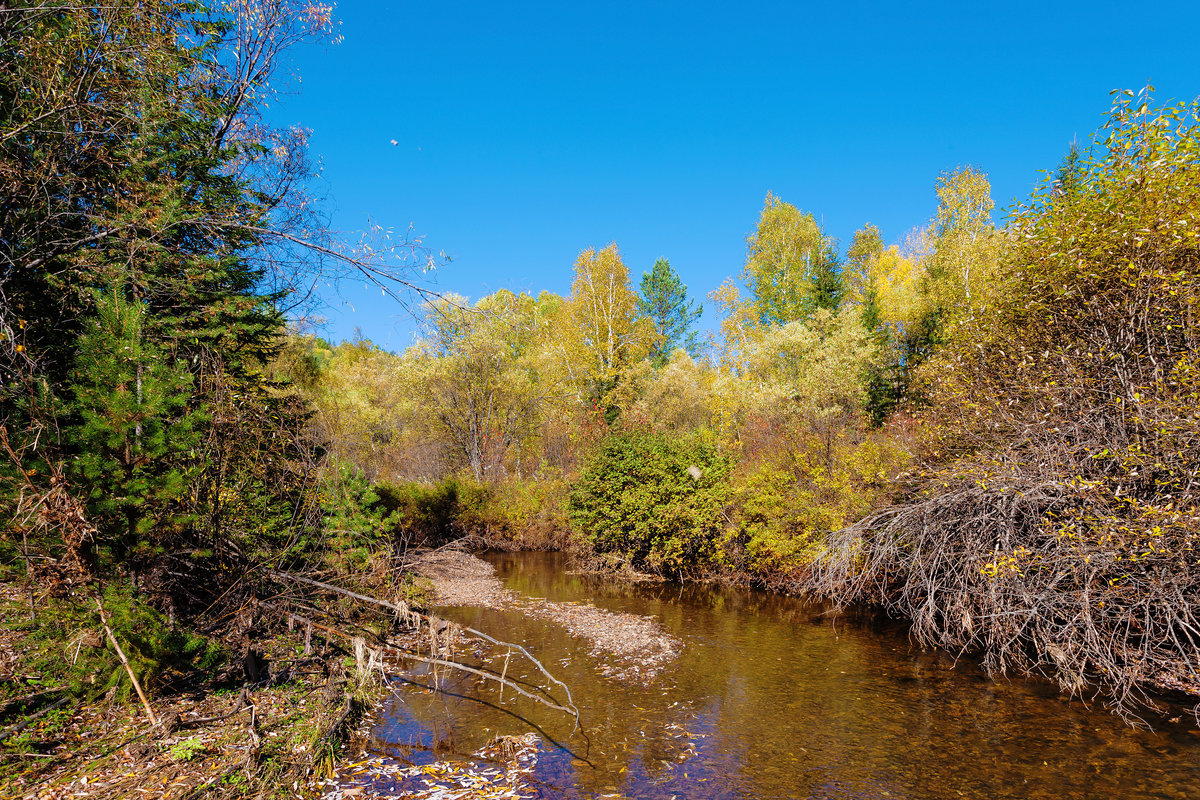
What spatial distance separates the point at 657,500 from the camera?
1847 cm

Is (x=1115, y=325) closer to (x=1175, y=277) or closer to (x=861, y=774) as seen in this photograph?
(x=1175, y=277)

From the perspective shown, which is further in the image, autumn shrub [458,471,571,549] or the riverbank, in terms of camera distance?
autumn shrub [458,471,571,549]

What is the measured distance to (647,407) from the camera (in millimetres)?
30297

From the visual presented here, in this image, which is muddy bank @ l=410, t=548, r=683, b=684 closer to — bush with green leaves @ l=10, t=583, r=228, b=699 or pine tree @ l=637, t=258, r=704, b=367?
bush with green leaves @ l=10, t=583, r=228, b=699

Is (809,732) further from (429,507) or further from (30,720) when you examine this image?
(429,507)

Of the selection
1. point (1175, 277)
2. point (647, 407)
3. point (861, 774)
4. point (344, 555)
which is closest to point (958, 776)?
point (861, 774)

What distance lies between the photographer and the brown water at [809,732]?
662 cm

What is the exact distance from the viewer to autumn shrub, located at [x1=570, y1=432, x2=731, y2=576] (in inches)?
704

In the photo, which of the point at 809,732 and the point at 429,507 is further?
the point at 429,507

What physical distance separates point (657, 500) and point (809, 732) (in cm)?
1066

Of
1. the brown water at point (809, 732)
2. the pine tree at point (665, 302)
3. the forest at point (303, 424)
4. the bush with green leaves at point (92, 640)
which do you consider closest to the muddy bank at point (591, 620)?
the brown water at point (809, 732)

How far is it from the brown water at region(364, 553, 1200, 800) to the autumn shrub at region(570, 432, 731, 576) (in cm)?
632

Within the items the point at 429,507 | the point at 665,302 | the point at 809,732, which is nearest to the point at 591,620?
the point at 809,732

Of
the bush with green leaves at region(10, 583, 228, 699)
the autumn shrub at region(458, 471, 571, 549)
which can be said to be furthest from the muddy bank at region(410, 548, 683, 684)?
the bush with green leaves at region(10, 583, 228, 699)
